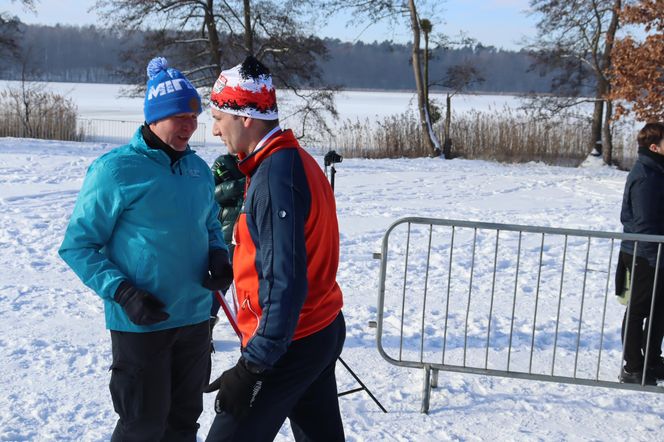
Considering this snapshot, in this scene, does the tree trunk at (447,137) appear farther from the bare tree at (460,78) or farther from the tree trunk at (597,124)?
the tree trunk at (597,124)

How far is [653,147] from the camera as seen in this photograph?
14.2 feet

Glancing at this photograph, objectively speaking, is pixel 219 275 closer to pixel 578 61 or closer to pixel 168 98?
pixel 168 98

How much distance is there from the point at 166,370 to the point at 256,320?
0.64 m

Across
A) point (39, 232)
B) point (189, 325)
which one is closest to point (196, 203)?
point (189, 325)

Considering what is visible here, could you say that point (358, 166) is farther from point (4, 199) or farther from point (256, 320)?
point (256, 320)

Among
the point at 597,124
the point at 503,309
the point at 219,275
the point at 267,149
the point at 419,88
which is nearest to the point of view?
the point at 267,149

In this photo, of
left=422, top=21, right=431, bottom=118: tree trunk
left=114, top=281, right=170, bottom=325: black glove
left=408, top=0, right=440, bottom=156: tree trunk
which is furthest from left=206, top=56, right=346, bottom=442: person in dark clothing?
left=422, top=21, right=431, bottom=118: tree trunk

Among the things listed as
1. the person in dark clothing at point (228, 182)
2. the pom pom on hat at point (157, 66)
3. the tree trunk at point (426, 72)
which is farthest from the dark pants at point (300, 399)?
the tree trunk at point (426, 72)

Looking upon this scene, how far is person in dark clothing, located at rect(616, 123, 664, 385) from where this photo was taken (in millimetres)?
4246

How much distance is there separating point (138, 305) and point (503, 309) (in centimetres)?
395

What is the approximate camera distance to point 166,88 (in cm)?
271

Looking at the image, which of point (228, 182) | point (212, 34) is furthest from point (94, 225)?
point (212, 34)

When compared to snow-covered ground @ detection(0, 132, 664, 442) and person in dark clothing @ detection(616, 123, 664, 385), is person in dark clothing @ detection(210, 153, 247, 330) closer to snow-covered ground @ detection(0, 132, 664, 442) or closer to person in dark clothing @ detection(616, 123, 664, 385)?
snow-covered ground @ detection(0, 132, 664, 442)

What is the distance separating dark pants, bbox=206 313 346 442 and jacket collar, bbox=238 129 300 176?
0.61 meters
